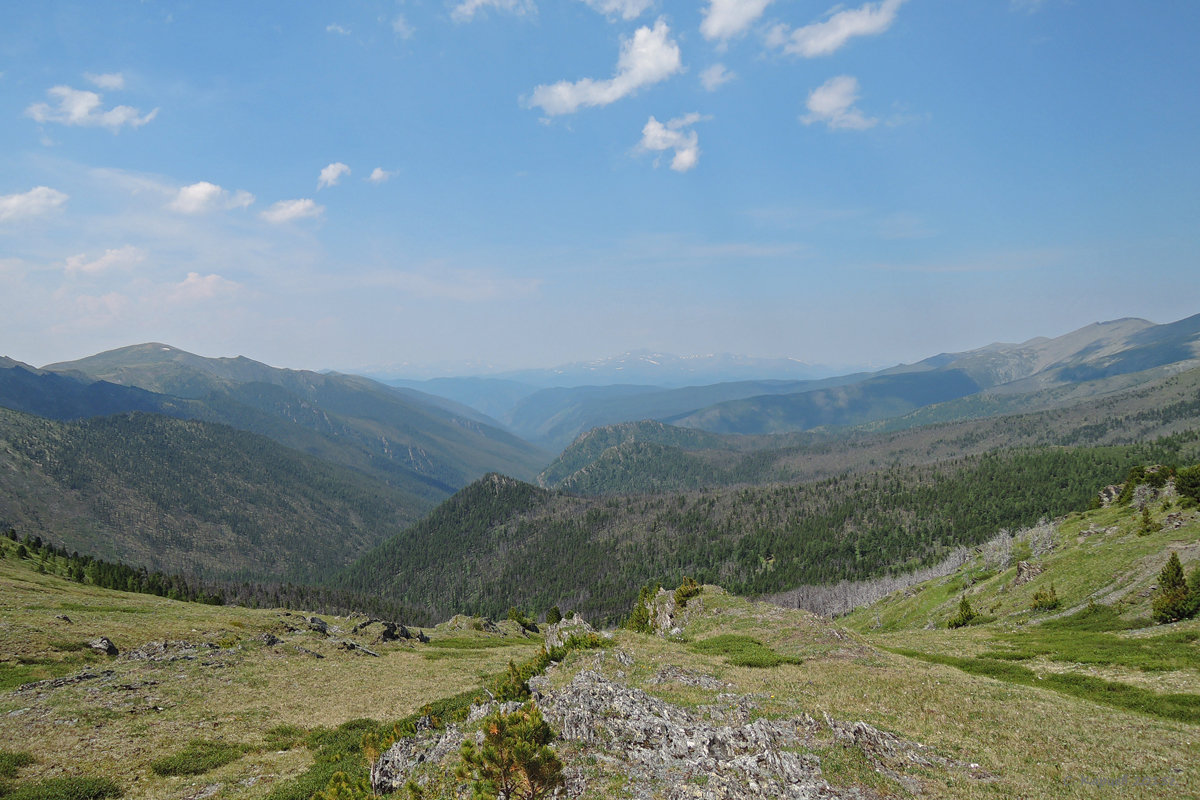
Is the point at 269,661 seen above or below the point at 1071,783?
below

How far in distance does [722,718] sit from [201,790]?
27.8m

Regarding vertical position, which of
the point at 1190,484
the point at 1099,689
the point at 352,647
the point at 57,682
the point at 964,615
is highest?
the point at 1190,484

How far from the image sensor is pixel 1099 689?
34.1 m

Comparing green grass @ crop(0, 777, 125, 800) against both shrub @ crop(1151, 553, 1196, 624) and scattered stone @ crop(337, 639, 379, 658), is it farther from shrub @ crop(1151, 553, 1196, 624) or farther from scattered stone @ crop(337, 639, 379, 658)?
shrub @ crop(1151, 553, 1196, 624)

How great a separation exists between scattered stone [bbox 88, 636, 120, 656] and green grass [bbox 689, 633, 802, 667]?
57416mm

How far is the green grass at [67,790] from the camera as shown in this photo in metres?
24.8

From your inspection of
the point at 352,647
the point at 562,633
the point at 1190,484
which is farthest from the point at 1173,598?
the point at 352,647

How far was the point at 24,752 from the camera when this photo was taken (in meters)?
28.9

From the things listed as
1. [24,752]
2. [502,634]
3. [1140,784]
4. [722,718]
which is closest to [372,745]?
[722,718]

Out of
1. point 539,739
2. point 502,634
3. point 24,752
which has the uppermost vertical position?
point 539,739

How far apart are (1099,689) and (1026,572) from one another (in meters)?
68.1

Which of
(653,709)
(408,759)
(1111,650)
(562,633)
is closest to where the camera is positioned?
(653,709)

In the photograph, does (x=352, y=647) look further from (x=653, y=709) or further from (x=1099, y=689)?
(x=1099, y=689)

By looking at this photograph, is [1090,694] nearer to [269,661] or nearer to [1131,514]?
[269,661]
